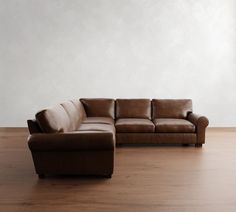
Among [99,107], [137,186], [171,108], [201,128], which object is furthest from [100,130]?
[171,108]

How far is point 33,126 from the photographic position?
3.12m

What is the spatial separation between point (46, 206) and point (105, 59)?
4.11 metres

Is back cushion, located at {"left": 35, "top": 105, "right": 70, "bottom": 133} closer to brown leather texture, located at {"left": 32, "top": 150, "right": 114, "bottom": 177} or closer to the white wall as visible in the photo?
brown leather texture, located at {"left": 32, "top": 150, "right": 114, "bottom": 177}

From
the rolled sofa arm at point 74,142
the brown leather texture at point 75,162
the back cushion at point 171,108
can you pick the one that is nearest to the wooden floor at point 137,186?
the brown leather texture at point 75,162

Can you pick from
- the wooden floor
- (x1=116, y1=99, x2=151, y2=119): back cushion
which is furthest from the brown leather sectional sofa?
the wooden floor

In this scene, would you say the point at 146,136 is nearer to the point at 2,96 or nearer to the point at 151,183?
the point at 151,183

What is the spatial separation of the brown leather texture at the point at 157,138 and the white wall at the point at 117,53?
1.56m

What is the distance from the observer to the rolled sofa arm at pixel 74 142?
293cm

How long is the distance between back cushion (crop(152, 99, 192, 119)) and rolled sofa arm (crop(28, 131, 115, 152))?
8.53 feet

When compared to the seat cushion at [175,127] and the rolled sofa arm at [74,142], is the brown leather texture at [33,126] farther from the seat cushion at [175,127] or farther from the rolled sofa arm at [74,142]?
the seat cushion at [175,127]

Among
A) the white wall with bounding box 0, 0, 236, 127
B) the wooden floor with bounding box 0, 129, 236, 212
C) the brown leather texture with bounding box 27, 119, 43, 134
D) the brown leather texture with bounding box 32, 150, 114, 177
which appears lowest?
the wooden floor with bounding box 0, 129, 236, 212

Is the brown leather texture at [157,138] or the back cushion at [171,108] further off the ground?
the back cushion at [171,108]

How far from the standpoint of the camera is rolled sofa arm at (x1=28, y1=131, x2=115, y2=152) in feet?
9.61

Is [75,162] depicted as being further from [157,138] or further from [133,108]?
[133,108]
